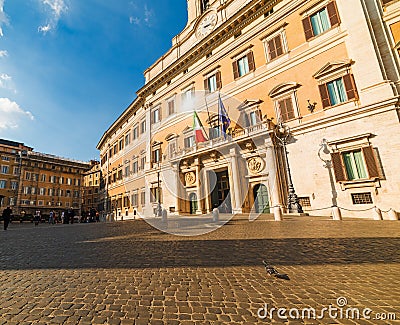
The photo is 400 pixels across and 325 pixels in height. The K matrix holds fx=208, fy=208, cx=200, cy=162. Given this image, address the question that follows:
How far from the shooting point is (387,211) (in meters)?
10.4

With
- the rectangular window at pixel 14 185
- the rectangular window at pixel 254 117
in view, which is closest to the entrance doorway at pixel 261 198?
the rectangular window at pixel 254 117

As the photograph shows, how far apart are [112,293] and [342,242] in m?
5.44

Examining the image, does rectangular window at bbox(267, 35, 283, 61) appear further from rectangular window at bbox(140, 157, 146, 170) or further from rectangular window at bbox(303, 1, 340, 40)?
rectangular window at bbox(140, 157, 146, 170)

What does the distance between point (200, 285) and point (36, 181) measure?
54480mm

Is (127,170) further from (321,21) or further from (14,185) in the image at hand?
(14,185)

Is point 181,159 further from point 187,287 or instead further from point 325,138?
point 187,287

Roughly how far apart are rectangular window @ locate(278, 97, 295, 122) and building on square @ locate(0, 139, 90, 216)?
4569 centimetres

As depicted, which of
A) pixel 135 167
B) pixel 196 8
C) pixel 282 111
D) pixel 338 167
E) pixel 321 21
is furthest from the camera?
pixel 135 167

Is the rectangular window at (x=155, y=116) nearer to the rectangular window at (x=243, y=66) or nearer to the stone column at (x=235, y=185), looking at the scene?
the rectangular window at (x=243, y=66)

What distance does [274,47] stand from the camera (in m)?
16.5

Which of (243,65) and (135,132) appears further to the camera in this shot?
(135,132)

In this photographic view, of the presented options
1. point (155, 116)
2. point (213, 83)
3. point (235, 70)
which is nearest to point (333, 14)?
point (235, 70)

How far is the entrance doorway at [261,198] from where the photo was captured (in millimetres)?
15125

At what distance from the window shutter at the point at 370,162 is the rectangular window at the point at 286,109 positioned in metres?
4.99
